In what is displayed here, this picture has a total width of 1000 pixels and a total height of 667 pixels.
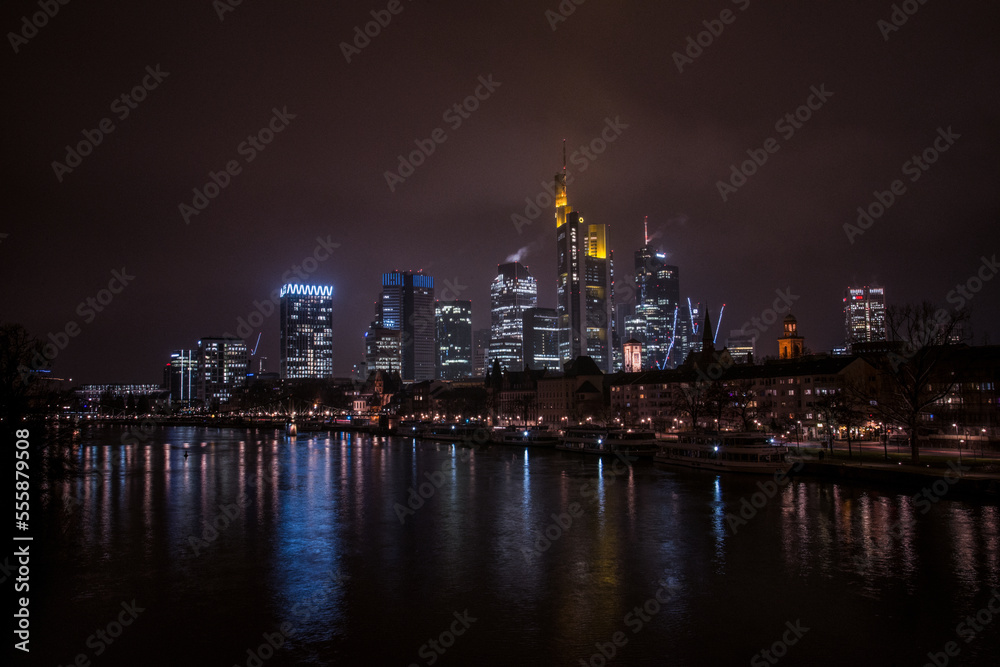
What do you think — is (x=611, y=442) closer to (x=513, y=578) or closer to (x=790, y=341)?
(x=513, y=578)

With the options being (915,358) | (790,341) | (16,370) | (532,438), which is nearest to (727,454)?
(915,358)

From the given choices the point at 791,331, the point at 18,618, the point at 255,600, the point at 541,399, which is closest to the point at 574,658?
the point at 255,600

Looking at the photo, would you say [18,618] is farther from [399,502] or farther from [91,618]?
[399,502]

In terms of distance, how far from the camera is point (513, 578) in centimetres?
2814

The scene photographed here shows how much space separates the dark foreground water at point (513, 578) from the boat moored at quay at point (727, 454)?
9.98 m

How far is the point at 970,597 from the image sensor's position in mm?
25000

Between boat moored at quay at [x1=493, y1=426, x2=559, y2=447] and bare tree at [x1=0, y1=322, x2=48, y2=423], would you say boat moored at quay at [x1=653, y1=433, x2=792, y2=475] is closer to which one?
boat moored at quay at [x1=493, y1=426, x2=559, y2=447]

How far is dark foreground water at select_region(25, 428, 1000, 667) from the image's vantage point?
21.1m

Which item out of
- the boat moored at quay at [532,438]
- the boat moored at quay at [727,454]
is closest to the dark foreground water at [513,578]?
the boat moored at quay at [727,454]

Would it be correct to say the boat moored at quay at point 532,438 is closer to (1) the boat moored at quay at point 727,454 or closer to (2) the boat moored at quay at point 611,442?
(2) the boat moored at quay at point 611,442

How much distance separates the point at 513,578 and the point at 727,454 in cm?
4262

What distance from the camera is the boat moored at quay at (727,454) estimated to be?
2446 inches

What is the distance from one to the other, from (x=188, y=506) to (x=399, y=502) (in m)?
14.4

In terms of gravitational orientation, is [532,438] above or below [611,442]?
below
